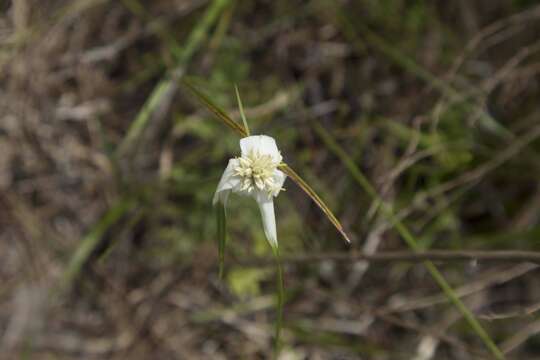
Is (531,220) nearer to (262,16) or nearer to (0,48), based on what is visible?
(262,16)

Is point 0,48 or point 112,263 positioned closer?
point 0,48

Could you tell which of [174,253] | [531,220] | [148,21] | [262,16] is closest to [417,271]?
[531,220]

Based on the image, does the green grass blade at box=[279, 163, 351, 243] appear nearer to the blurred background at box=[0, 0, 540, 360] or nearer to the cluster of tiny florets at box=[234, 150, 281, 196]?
the cluster of tiny florets at box=[234, 150, 281, 196]

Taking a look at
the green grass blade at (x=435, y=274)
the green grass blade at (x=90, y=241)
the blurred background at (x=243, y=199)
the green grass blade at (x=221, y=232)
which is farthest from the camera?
the blurred background at (x=243, y=199)

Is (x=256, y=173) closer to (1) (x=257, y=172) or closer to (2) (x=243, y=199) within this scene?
(1) (x=257, y=172)

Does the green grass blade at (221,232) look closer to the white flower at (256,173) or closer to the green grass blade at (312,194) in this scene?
the white flower at (256,173)

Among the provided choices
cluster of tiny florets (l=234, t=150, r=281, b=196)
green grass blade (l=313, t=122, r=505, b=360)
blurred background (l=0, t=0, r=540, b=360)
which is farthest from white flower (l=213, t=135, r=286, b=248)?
blurred background (l=0, t=0, r=540, b=360)

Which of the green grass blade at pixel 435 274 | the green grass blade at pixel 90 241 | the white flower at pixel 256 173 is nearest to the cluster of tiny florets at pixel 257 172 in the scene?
the white flower at pixel 256 173
